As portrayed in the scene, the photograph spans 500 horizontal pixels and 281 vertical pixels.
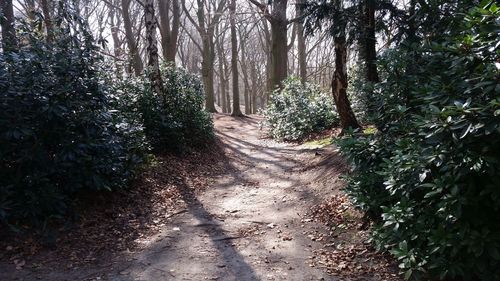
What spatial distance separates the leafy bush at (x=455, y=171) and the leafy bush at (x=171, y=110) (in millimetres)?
5149

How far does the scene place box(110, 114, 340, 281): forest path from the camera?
13.0 feet

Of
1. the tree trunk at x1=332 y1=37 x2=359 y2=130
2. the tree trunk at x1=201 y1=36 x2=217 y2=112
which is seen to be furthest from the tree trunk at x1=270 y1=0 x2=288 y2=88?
the tree trunk at x1=332 y1=37 x2=359 y2=130

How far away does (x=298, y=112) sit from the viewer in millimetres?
13664

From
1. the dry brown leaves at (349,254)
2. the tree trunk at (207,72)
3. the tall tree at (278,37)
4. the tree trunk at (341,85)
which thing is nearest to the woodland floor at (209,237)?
the dry brown leaves at (349,254)

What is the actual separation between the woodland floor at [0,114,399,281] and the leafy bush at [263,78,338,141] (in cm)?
549

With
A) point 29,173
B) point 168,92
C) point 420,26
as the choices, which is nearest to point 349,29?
point 420,26

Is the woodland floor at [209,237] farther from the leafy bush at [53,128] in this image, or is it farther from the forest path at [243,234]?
the leafy bush at [53,128]

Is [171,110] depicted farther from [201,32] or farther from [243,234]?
[201,32]

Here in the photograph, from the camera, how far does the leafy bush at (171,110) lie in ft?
26.8

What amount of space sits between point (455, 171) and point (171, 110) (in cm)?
742

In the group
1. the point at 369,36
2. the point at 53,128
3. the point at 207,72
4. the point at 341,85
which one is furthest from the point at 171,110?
the point at 207,72

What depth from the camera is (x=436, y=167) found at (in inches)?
128

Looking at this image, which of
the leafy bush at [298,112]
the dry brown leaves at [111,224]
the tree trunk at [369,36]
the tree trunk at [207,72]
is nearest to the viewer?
the dry brown leaves at [111,224]

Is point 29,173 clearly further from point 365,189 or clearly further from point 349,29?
point 349,29
